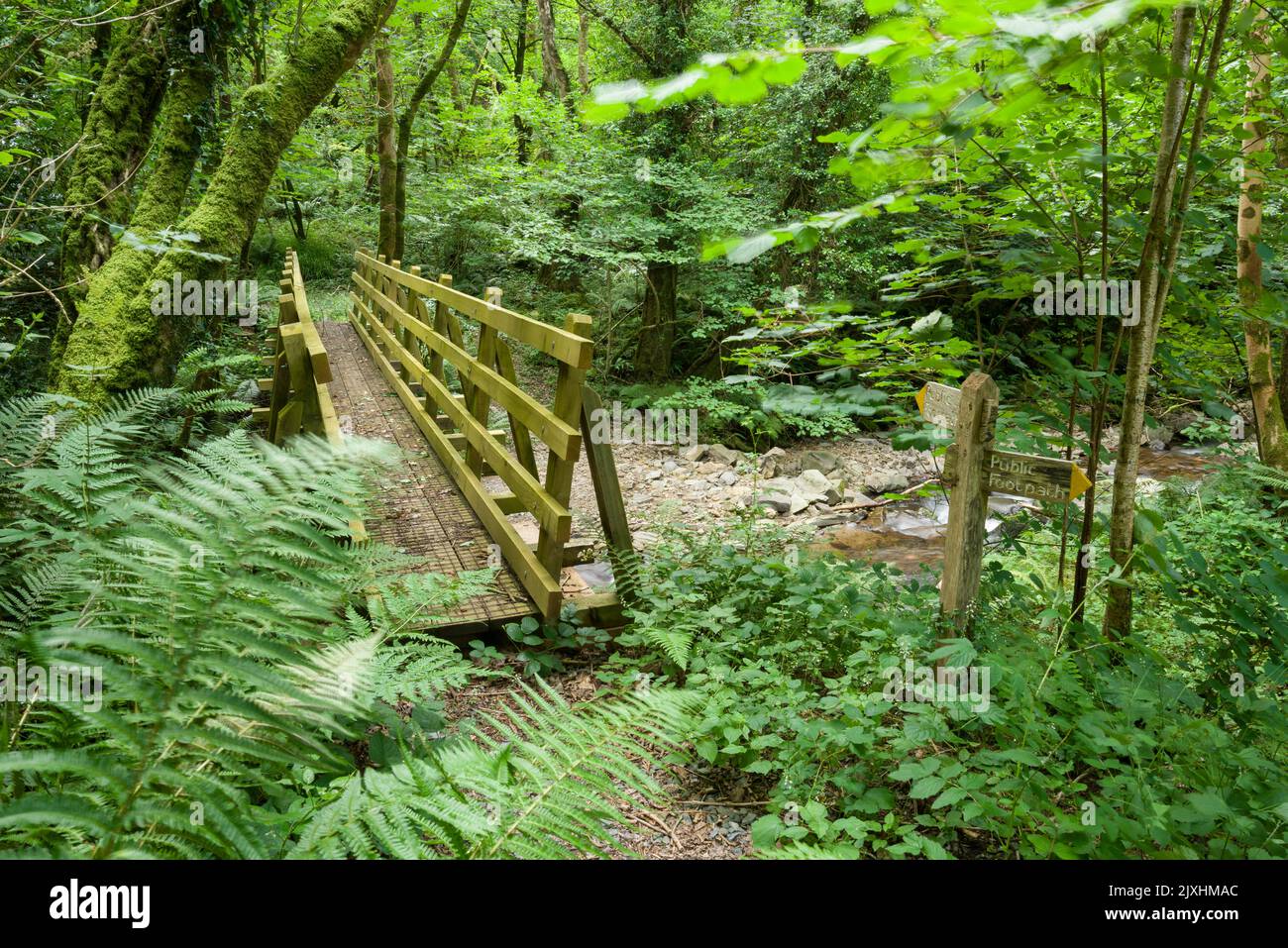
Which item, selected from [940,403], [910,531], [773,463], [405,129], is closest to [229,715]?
[940,403]

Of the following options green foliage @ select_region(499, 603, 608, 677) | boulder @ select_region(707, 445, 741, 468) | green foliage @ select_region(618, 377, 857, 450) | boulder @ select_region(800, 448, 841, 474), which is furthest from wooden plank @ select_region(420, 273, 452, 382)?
boulder @ select_region(800, 448, 841, 474)

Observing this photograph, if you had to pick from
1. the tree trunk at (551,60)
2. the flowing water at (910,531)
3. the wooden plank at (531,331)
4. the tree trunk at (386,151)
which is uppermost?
the tree trunk at (551,60)

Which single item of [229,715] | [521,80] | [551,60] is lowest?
[229,715]

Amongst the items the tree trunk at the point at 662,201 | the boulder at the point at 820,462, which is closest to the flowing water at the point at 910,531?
the boulder at the point at 820,462

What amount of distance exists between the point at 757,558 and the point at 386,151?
11410 millimetres

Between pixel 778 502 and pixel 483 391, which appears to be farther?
pixel 778 502

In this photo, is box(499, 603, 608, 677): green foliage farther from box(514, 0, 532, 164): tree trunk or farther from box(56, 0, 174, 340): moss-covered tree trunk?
box(514, 0, 532, 164): tree trunk

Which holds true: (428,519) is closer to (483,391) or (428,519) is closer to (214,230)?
(483,391)

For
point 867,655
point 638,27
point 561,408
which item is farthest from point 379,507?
point 638,27

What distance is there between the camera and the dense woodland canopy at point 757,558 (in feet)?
4.03

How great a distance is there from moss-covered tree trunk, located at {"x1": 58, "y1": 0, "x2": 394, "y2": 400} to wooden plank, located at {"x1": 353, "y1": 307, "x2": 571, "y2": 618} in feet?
6.35

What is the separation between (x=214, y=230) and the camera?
18.5 ft

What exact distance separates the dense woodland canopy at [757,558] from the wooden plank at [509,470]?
2.19 ft

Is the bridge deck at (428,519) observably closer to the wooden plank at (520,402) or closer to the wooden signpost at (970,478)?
the wooden plank at (520,402)
